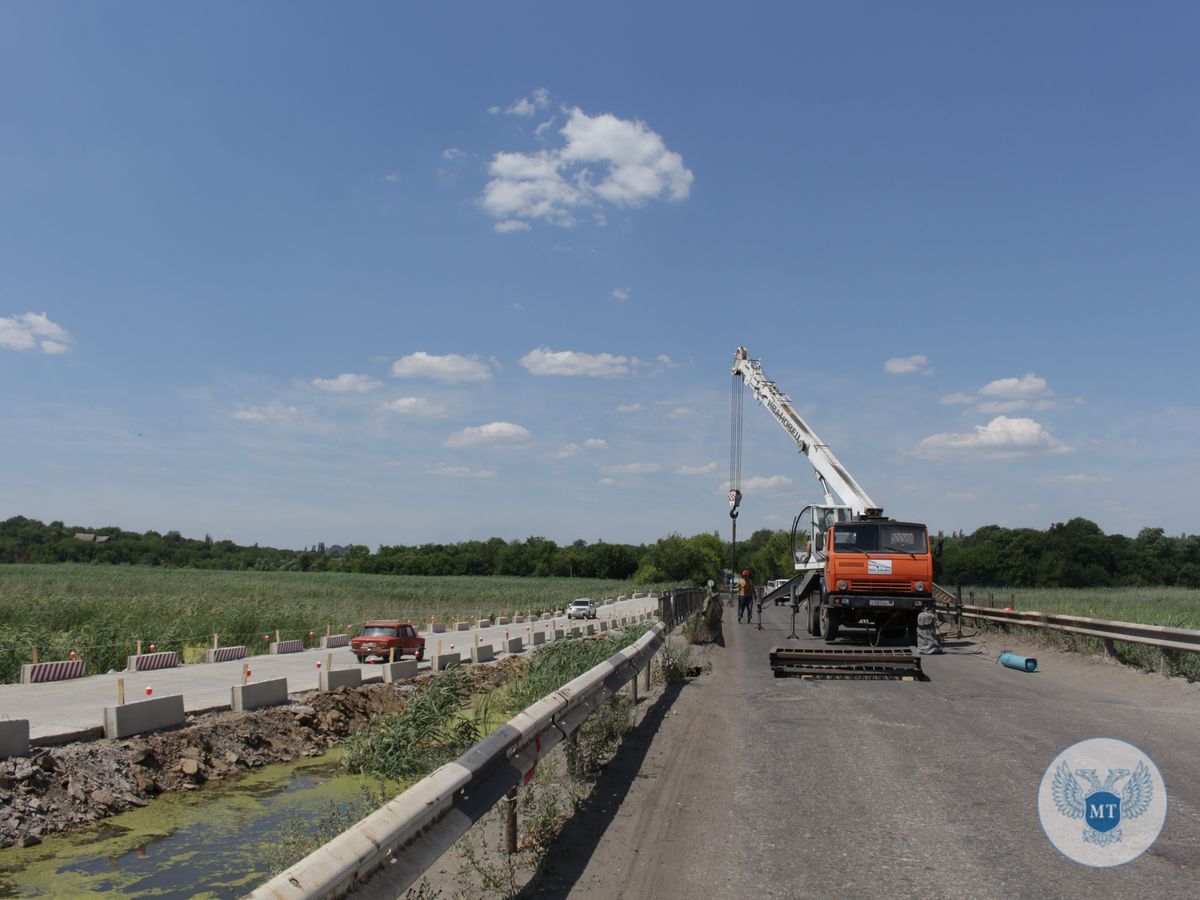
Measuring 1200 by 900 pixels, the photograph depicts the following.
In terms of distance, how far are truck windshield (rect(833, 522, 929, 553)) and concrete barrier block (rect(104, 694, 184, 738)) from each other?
14189 millimetres

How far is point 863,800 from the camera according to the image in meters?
6.70

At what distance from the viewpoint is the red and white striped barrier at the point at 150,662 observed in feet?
72.0

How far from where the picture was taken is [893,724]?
991 cm

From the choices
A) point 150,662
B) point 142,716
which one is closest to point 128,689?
point 150,662

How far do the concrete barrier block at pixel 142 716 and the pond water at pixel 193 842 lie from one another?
66.4 inches

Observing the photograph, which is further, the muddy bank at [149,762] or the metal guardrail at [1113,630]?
the metal guardrail at [1113,630]

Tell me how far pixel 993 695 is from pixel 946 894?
8515 mm

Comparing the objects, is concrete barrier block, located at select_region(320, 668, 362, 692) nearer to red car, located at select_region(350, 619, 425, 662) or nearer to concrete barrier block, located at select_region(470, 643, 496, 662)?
concrete barrier block, located at select_region(470, 643, 496, 662)

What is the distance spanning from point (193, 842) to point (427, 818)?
6.11m

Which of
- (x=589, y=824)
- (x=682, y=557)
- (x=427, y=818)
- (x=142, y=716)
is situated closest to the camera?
(x=427, y=818)

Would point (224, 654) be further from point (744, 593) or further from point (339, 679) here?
point (744, 593)

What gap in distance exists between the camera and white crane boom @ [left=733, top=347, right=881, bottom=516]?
90.8 ft

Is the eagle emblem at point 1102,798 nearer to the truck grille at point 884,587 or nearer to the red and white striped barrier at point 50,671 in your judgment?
the truck grille at point 884,587

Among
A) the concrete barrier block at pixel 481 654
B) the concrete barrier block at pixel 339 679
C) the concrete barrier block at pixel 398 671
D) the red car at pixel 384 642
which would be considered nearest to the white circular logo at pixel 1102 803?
the concrete barrier block at pixel 339 679
